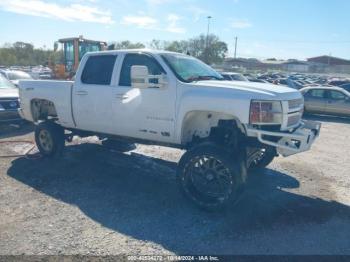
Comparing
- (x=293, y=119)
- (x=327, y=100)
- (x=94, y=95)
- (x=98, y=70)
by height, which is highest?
(x=98, y=70)

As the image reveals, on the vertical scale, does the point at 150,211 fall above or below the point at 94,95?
below

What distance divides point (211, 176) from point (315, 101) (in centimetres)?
1175

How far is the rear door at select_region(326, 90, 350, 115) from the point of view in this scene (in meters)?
14.3

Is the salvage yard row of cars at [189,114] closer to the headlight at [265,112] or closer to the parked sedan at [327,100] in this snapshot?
the headlight at [265,112]

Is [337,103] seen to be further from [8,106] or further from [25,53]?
[25,53]

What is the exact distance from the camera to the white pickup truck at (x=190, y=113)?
4430mm

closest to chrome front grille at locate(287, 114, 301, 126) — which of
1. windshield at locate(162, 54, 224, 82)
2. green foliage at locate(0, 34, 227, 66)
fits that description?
windshield at locate(162, 54, 224, 82)

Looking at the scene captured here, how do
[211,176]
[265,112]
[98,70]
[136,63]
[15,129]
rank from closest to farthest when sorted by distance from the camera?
[265,112] < [211,176] < [136,63] < [98,70] < [15,129]

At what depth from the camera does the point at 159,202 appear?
16.0ft

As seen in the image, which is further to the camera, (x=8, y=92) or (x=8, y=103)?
(x=8, y=92)

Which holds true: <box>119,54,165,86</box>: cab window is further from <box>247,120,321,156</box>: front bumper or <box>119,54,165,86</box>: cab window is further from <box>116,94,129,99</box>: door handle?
<box>247,120,321,156</box>: front bumper

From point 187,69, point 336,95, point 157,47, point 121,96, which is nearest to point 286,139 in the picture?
point 187,69

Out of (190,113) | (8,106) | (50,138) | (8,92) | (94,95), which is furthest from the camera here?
(8,92)

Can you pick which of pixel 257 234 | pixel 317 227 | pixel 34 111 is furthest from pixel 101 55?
pixel 317 227
